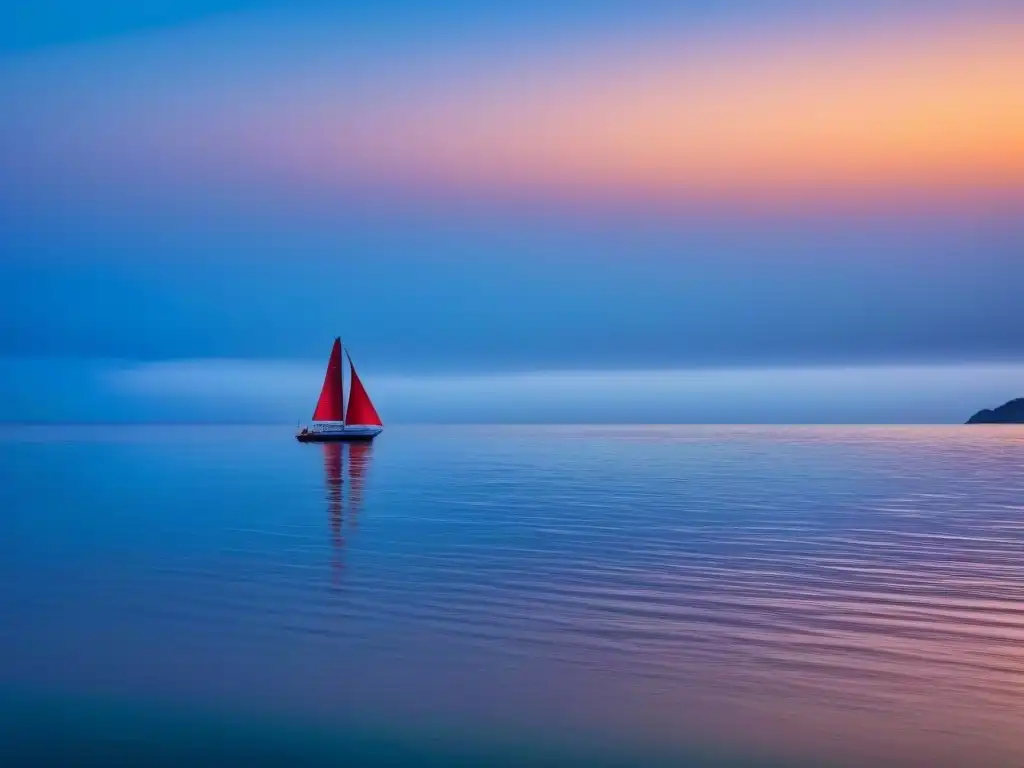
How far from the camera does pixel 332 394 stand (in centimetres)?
12250

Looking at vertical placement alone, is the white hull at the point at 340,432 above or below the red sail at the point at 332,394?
below

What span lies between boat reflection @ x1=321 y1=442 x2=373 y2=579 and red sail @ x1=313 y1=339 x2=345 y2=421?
11.9m

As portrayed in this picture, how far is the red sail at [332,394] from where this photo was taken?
385 ft

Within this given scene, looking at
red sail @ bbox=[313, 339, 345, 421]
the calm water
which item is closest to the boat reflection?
the calm water

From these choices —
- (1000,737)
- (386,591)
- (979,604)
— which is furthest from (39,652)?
(979,604)

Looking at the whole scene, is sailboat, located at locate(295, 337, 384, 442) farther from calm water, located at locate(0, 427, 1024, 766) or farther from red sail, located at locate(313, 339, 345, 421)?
calm water, located at locate(0, 427, 1024, 766)

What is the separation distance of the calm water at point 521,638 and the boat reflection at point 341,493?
40 cm

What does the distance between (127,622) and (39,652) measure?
2627 mm

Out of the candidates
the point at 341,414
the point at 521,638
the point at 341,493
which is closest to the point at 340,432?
the point at 341,414

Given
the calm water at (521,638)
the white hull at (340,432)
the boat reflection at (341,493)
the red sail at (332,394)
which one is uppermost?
the red sail at (332,394)

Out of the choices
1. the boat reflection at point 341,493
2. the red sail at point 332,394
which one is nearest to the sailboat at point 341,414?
the red sail at point 332,394

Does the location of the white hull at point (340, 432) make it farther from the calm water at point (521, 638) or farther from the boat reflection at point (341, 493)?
the calm water at point (521, 638)

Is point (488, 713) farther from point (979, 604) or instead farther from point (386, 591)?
point (979, 604)

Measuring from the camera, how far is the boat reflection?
33812mm
